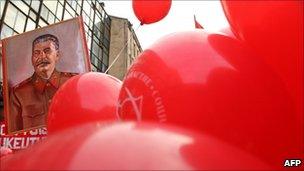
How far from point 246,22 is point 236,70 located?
8.4 inches

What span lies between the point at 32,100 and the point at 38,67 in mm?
441

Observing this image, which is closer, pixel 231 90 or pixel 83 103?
pixel 231 90

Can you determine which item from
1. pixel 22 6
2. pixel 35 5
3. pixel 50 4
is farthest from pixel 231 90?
pixel 50 4

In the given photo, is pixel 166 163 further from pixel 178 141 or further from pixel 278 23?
pixel 278 23

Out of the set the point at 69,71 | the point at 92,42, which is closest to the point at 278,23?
the point at 69,71

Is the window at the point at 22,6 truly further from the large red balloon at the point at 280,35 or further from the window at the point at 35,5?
the large red balloon at the point at 280,35

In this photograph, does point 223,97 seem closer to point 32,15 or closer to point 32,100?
point 32,100

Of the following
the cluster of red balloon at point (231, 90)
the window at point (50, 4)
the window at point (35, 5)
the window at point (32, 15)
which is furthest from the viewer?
the window at point (50, 4)

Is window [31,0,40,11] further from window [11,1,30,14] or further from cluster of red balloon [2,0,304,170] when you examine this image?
cluster of red balloon [2,0,304,170]

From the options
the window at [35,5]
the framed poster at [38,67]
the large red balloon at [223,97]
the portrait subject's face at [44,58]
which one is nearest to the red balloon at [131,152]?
the large red balloon at [223,97]

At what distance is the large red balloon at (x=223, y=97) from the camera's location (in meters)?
1.51

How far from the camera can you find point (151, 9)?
8.01 feet

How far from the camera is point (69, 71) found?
5.32m

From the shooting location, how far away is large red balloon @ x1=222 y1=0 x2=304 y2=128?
5.16ft
